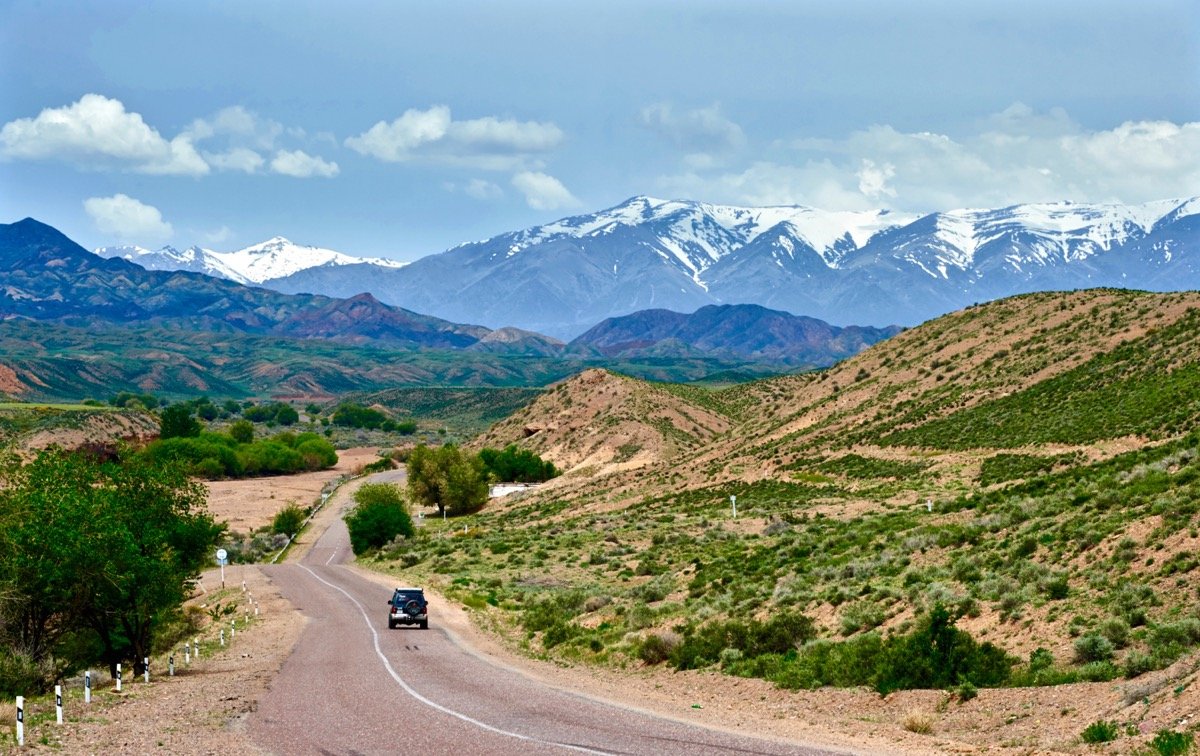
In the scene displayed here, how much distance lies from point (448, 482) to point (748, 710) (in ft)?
259

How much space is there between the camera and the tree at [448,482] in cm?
10012

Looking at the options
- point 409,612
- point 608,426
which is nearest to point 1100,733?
point 409,612

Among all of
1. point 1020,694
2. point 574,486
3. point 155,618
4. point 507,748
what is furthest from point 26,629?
point 574,486

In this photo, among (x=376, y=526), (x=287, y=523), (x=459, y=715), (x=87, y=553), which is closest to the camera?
(x=459, y=715)

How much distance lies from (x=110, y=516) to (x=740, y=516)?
33.7 m

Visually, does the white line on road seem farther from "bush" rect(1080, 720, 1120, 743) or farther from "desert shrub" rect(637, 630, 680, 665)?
"bush" rect(1080, 720, 1120, 743)

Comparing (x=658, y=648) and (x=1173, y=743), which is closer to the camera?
(x=1173, y=743)

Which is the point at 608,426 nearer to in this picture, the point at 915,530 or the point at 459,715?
the point at 915,530

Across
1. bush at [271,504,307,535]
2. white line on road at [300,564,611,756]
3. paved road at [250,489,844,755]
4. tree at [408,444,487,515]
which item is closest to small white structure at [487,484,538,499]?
tree at [408,444,487,515]

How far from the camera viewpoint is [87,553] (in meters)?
29.9

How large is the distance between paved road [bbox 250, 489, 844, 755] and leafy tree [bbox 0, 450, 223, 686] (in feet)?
14.1

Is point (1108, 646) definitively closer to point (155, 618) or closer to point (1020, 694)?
point (1020, 694)

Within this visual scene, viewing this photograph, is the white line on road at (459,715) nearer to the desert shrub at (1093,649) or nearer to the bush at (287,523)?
the desert shrub at (1093,649)

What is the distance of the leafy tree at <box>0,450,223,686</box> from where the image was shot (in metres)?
30.0
